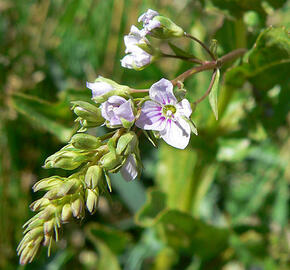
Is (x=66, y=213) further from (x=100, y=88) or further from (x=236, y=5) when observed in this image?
(x=236, y=5)

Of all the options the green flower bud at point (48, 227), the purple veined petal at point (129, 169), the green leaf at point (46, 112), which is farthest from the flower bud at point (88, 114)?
the green leaf at point (46, 112)

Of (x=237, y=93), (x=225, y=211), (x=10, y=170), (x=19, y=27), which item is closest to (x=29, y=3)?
(x=19, y=27)

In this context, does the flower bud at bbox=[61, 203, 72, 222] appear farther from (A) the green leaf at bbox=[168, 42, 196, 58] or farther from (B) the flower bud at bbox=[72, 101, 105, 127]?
(A) the green leaf at bbox=[168, 42, 196, 58]

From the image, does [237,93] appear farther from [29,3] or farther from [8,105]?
[29,3]

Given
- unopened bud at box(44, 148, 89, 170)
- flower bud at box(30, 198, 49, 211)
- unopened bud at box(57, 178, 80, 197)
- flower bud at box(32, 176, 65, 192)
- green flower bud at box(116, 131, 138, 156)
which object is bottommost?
flower bud at box(30, 198, 49, 211)

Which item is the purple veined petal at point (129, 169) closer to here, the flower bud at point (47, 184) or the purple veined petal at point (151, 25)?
the flower bud at point (47, 184)

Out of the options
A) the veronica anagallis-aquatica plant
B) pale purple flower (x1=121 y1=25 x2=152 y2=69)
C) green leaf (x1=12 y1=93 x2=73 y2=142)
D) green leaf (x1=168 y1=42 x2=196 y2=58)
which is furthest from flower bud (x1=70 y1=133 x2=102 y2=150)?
green leaf (x1=12 y1=93 x2=73 y2=142)
